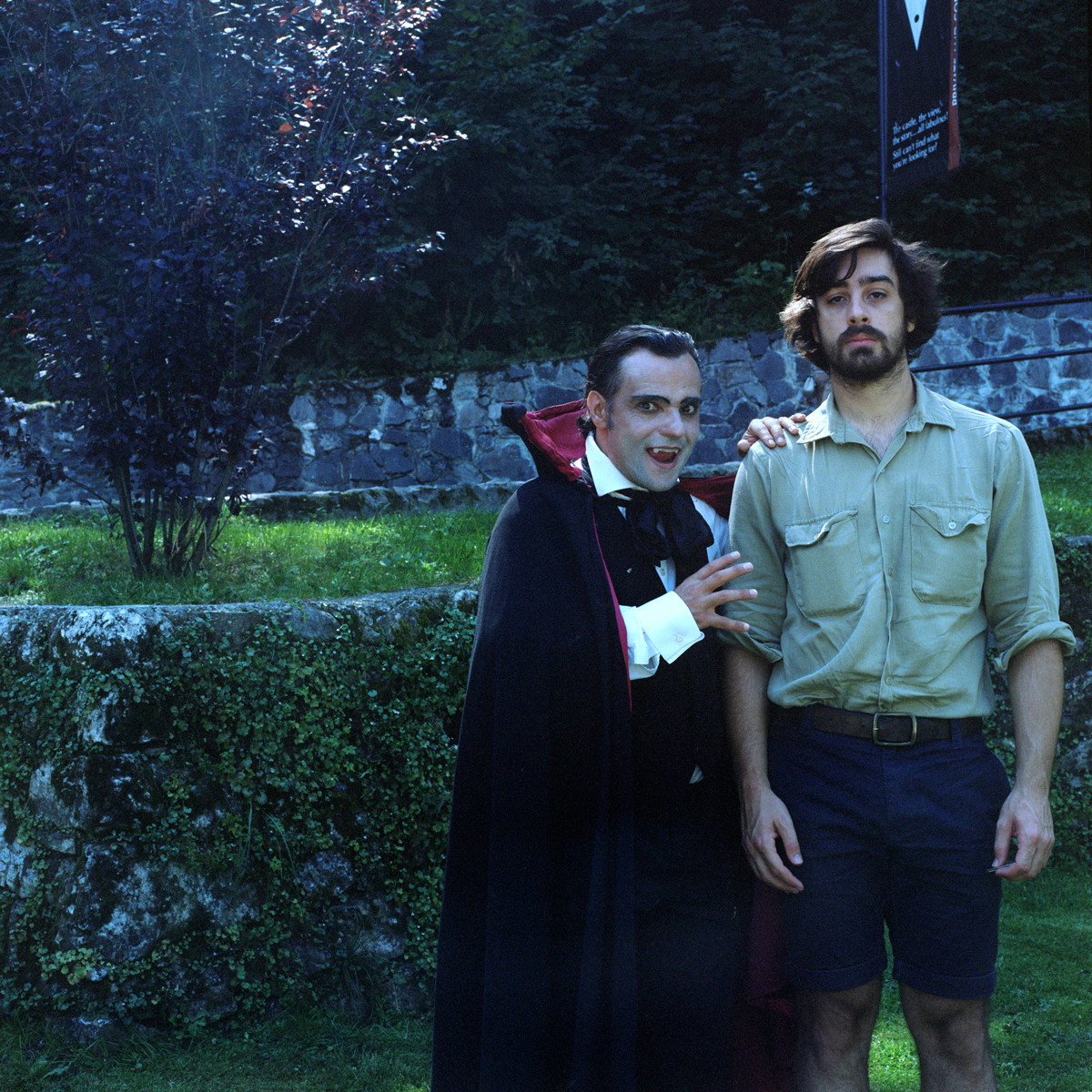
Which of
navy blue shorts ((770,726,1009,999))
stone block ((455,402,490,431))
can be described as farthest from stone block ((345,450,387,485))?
navy blue shorts ((770,726,1009,999))

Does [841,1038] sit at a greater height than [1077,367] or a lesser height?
lesser

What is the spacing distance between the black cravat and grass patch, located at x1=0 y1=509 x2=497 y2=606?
1.78m

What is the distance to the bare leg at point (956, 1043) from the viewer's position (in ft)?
8.00

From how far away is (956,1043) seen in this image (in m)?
2.45

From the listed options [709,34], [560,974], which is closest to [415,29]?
[560,974]

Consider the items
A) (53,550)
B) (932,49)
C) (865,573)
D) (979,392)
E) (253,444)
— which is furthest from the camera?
(979,392)

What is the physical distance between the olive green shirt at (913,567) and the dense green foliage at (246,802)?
172cm

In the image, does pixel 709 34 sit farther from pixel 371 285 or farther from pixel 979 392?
pixel 371 285

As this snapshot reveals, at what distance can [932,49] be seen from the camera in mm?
6777

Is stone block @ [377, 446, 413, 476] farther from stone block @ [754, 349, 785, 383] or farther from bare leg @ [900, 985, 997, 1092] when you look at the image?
bare leg @ [900, 985, 997, 1092]

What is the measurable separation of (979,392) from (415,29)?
668cm

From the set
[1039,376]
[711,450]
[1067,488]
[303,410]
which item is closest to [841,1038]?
[1067,488]

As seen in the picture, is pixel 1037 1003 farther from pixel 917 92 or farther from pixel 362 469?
pixel 362 469

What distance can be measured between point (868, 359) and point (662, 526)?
0.62m
